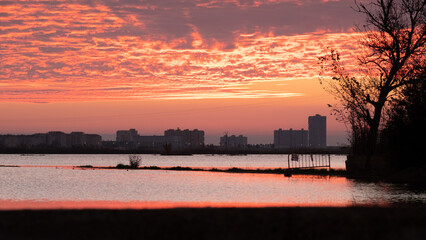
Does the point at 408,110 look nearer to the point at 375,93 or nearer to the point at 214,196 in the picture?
the point at 375,93

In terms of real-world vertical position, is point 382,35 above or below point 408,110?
above

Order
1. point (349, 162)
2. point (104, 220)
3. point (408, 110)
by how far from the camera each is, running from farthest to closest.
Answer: point (349, 162) → point (408, 110) → point (104, 220)

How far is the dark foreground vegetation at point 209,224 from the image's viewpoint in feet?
45.2

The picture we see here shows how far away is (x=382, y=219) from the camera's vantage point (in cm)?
1587

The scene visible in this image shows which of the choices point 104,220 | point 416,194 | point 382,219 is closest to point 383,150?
point 416,194

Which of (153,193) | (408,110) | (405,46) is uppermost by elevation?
(405,46)

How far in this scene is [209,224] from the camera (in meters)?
14.8

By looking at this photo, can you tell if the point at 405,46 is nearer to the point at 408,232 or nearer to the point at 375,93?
the point at 375,93

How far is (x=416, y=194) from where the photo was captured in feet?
107

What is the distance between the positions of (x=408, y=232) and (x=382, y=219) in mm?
1831

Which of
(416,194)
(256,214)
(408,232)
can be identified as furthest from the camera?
(416,194)

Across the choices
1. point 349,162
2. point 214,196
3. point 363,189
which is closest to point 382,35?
point 349,162

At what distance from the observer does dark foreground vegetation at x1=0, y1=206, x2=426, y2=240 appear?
13.8m

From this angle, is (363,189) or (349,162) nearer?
(363,189)
